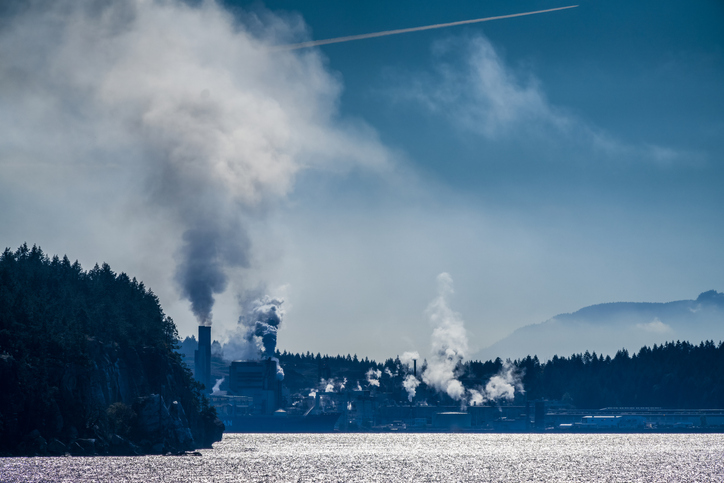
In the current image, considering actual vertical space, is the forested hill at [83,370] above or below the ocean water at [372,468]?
above

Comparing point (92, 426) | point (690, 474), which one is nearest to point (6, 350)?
point (92, 426)

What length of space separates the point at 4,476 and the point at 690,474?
7335 cm

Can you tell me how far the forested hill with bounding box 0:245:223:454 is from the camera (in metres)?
109

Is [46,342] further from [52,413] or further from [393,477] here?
[393,477]

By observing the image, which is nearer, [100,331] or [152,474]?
[152,474]

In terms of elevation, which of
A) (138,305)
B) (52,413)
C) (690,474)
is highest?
(138,305)

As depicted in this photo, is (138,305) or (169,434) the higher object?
(138,305)

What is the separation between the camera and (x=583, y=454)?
15162 centimetres

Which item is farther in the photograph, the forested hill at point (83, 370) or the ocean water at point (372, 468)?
the forested hill at point (83, 370)

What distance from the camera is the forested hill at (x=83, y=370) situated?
10856 cm

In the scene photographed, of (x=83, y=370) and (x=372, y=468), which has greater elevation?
(x=83, y=370)

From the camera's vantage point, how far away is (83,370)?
118688mm

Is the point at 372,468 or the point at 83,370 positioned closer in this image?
the point at 372,468

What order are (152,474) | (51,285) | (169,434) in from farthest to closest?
(51,285) < (169,434) < (152,474)
